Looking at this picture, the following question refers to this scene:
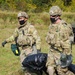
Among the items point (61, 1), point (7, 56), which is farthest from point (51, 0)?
point (7, 56)

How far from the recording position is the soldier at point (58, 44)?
21.5 ft

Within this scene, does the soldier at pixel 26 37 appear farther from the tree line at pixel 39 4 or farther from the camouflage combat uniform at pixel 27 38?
the tree line at pixel 39 4

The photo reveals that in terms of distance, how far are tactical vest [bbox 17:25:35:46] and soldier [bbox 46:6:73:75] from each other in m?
0.77

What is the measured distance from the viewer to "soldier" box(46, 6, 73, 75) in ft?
21.5

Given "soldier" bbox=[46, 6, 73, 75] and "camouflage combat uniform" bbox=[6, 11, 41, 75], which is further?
"camouflage combat uniform" bbox=[6, 11, 41, 75]

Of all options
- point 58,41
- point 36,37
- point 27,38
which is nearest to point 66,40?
point 58,41

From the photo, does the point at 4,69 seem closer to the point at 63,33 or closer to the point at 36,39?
the point at 36,39

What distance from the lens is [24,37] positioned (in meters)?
7.58

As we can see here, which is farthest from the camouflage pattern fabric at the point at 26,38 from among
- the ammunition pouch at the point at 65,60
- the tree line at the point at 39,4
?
the tree line at the point at 39,4

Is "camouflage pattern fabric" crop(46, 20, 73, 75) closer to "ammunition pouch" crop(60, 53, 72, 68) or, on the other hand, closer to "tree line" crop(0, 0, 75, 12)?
"ammunition pouch" crop(60, 53, 72, 68)

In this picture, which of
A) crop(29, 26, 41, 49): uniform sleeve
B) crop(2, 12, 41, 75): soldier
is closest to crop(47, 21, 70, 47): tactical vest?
crop(29, 26, 41, 49): uniform sleeve

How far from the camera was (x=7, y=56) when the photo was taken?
438 inches

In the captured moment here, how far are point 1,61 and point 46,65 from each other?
141 inches

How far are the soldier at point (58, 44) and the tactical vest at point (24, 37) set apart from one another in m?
0.77
